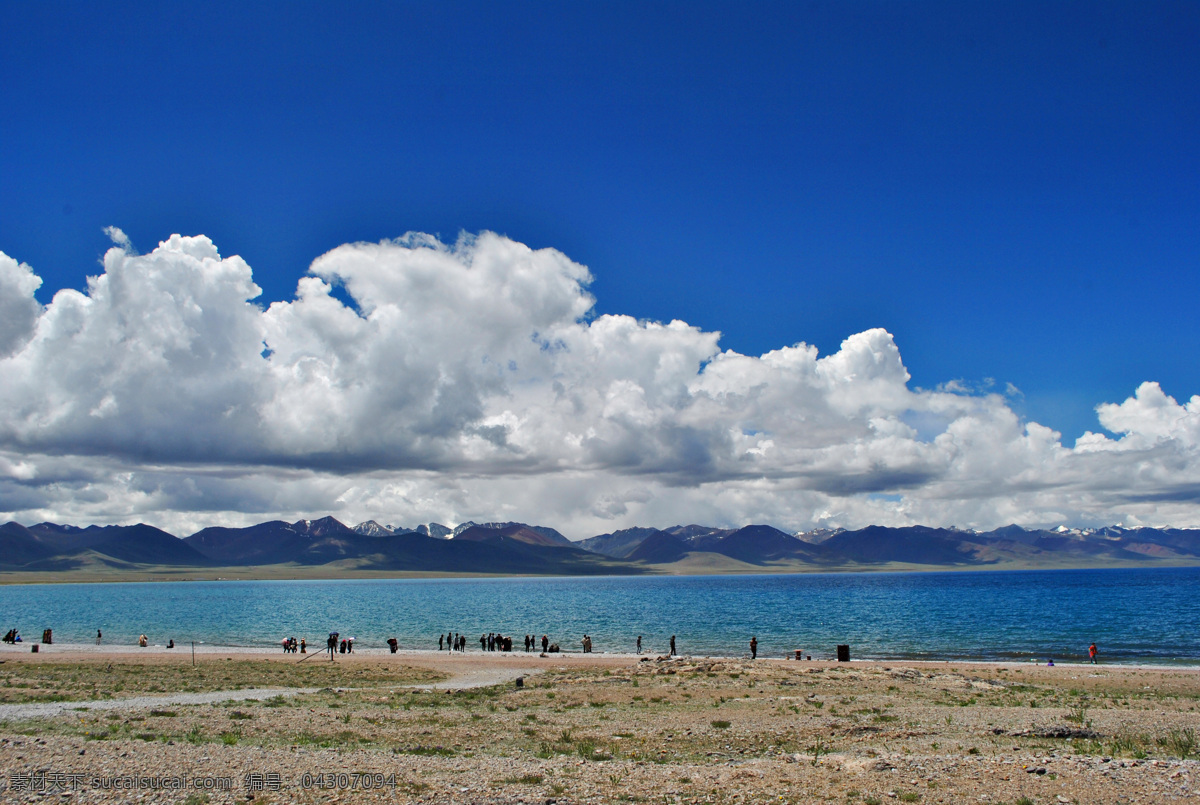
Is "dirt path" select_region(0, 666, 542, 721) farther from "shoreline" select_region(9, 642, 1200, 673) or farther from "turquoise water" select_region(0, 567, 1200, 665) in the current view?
"turquoise water" select_region(0, 567, 1200, 665)

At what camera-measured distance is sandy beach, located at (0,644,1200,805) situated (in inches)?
610

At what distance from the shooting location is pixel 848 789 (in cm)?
1556

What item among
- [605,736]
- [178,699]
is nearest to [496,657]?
[178,699]

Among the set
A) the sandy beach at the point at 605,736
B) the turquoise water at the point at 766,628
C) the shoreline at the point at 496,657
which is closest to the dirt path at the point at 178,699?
the sandy beach at the point at 605,736

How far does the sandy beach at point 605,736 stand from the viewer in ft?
50.8

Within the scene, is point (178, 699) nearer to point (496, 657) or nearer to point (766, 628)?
point (496, 657)

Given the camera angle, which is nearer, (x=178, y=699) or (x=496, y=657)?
(x=178, y=699)

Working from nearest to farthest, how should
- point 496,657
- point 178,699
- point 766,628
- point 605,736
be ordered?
point 605,736 → point 178,699 → point 496,657 → point 766,628

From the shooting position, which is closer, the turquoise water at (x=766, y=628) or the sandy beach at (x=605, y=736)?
the sandy beach at (x=605, y=736)

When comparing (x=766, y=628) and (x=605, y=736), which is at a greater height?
(x=605, y=736)

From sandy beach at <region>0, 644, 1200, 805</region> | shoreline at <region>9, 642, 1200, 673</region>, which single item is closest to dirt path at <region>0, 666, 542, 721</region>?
sandy beach at <region>0, 644, 1200, 805</region>

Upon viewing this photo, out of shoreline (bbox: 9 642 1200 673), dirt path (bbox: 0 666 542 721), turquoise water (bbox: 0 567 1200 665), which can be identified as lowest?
turquoise water (bbox: 0 567 1200 665)

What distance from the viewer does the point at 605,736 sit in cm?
2280

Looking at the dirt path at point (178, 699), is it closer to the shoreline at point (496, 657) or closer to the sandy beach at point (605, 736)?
the sandy beach at point (605, 736)
